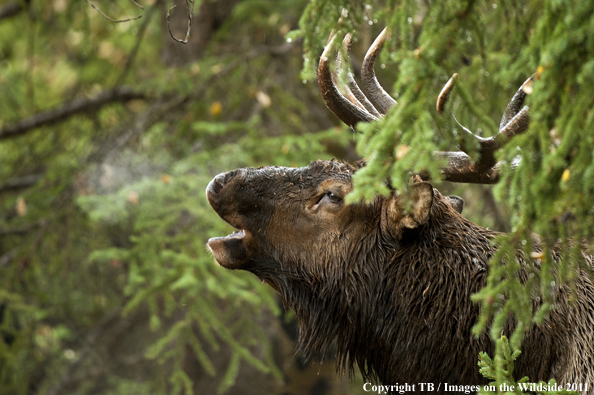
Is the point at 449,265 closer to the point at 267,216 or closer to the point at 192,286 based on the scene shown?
the point at 267,216

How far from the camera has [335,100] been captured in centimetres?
290

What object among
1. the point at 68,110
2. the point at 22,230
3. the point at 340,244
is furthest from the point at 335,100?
the point at 68,110

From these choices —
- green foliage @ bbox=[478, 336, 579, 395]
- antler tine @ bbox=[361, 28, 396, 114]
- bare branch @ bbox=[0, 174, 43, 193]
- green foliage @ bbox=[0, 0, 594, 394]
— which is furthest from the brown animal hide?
bare branch @ bbox=[0, 174, 43, 193]

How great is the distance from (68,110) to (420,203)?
6.03 m

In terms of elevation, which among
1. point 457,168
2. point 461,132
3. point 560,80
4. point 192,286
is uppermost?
point 560,80

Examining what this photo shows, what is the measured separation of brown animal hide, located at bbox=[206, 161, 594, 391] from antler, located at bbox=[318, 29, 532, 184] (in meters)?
0.28

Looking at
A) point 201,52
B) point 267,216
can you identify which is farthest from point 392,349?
point 201,52

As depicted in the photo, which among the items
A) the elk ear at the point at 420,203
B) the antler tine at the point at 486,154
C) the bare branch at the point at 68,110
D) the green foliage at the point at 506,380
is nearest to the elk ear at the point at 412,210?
the elk ear at the point at 420,203

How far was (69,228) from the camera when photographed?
19.3 feet

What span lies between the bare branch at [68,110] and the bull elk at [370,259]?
4.75m

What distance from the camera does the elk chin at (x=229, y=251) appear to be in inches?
119

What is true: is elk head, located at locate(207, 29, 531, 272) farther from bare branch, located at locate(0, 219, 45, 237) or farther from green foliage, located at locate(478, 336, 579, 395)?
bare branch, located at locate(0, 219, 45, 237)

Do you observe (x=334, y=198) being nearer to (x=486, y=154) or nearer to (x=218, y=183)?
(x=218, y=183)

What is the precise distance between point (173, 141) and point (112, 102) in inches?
72.5
